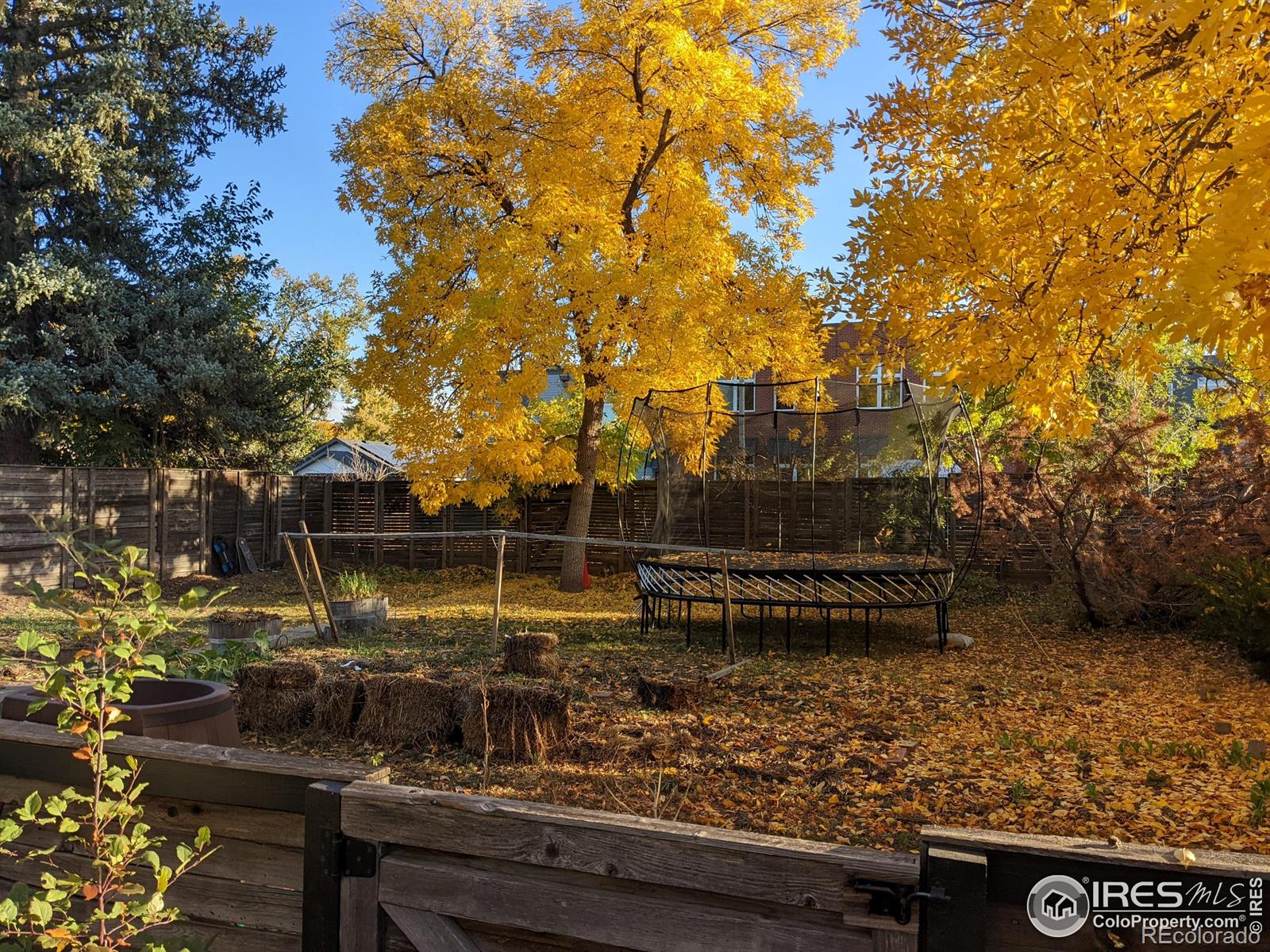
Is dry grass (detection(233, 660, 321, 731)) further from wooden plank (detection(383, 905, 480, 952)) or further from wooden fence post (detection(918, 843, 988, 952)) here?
wooden fence post (detection(918, 843, 988, 952))

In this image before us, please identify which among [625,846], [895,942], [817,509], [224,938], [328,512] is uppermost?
[817,509]

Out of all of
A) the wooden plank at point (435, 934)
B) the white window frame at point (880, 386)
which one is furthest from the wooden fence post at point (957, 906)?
the white window frame at point (880, 386)

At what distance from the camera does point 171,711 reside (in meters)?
2.92

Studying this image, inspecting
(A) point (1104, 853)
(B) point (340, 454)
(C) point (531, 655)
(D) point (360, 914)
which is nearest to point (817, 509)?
(C) point (531, 655)

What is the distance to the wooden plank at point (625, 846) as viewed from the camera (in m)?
1.90

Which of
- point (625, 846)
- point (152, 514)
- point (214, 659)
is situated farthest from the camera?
point (152, 514)

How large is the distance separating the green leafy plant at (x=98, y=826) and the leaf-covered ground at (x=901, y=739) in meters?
2.10

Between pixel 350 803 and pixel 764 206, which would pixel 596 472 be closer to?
pixel 764 206

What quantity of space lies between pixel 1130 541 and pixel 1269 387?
2.98m

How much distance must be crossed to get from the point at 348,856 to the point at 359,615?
328 inches

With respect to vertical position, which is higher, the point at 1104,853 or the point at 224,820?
the point at 1104,853

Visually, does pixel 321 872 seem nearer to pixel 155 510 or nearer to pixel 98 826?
pixel 98 826

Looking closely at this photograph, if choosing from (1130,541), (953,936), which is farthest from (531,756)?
(1130,541)

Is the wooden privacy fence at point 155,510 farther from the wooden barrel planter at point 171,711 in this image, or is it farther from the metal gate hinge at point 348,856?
the metal gate hinge at point 348,856
